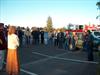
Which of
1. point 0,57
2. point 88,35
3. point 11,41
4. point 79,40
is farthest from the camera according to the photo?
point 79,40

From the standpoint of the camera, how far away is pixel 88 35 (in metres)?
16.6

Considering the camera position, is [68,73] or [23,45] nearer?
[68,73]

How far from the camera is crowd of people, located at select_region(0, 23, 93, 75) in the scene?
34.1ft

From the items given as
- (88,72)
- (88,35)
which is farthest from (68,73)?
(88,35)

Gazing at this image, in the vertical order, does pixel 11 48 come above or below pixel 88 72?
above

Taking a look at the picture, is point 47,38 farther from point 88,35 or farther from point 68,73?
point 68,73

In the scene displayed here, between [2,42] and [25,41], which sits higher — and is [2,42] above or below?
above

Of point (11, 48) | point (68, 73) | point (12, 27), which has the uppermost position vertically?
point (12, 27)

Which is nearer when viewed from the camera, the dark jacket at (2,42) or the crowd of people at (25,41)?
the crowd of people at (25,41)

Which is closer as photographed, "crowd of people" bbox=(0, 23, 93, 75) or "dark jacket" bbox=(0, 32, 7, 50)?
"crowd of people" bbox=(0, 23, 93, 75)

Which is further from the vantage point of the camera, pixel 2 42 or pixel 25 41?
pixel 25 41

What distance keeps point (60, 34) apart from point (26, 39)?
406 centimetres

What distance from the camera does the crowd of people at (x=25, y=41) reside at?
10.4m

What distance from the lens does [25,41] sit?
28.2m
